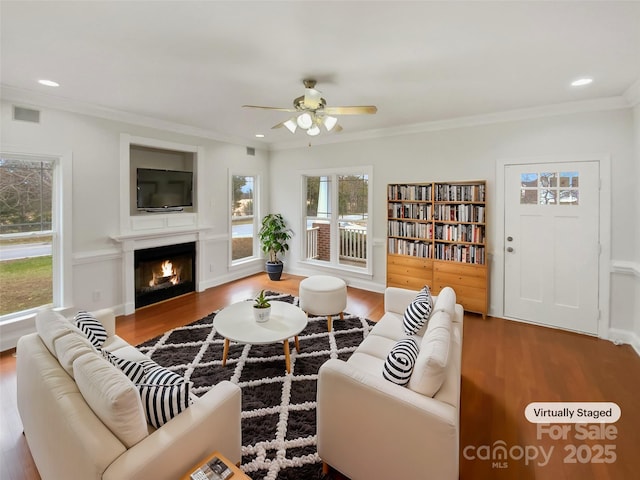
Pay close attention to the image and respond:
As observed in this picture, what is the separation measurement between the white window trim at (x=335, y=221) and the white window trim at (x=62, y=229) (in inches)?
136

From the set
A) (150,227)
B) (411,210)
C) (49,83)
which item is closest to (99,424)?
(49,83)

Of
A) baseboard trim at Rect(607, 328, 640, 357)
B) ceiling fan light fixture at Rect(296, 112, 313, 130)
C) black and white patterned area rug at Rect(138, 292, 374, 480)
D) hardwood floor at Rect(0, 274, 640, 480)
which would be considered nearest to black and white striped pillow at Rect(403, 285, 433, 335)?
hardwood floor at Rect(0, 274, 640, 480)

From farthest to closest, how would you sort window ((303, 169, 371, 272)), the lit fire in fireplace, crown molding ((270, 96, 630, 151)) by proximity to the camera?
window ((303, 169, 371, 272))
the lit fire in fireplace
crown molding ((270, 96, 630, 151))

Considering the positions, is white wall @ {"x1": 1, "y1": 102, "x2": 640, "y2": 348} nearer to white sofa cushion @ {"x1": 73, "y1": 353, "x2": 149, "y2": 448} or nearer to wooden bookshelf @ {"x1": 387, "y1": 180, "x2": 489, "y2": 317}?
wooden bookshelf @ {"x1": 387, "y1": 180, "x2": 489, "y2": 317}

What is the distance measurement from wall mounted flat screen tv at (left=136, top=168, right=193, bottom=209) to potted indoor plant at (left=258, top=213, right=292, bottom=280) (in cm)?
148

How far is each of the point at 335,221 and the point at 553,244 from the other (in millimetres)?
3177

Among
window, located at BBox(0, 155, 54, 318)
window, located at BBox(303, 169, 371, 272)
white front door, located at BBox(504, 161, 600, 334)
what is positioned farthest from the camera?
window, located at BBox(303, 169, 371, 272)

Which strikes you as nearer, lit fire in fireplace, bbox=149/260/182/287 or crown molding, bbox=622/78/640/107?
crown molding, bbox=622/78/640/107

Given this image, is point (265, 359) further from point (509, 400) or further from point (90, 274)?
point (90, 274)

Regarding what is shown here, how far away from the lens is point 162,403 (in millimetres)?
1387

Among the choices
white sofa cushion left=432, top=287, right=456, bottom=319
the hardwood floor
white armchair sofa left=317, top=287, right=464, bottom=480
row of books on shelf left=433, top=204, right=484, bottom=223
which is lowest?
the hardwood floor

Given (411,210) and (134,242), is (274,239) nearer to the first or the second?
(134,242)

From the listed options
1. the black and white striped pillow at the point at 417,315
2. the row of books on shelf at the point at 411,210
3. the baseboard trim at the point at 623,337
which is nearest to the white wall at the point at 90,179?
the row of books on shelf at the point at 411,210

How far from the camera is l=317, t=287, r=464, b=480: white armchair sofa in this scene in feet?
4.42
